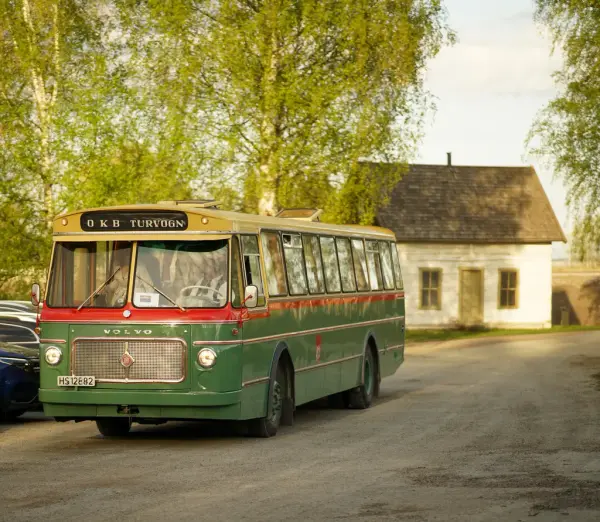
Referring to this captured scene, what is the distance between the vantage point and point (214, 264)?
15.3 meters

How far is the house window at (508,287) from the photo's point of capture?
172 feet

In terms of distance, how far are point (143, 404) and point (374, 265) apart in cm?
813

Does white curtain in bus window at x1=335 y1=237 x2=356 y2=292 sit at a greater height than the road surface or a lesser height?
greater

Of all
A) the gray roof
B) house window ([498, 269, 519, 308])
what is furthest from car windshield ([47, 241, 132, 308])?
house window ([498, 269, 519, 308])

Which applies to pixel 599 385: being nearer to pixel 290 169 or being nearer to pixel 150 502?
pixel 290 169

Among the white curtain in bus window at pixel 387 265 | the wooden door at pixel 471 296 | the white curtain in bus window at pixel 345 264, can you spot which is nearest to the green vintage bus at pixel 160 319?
the white curtain in bus window at pixel 345 264

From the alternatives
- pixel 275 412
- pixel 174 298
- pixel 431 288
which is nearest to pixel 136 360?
pixel 174 298

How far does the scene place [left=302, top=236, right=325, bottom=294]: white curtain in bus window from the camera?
60.6ft

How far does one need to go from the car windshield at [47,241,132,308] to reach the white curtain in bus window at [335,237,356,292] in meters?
5.38

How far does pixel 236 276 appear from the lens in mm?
15344

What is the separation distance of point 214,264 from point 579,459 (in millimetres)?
4534

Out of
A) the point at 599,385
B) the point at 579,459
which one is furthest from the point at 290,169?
the point at 579,459

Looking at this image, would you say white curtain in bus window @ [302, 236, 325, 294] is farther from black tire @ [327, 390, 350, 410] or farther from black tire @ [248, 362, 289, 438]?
black tire @ [327, 390, 350, 410]

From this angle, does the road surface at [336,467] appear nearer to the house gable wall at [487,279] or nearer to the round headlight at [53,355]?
the round headlight at [53,355]
